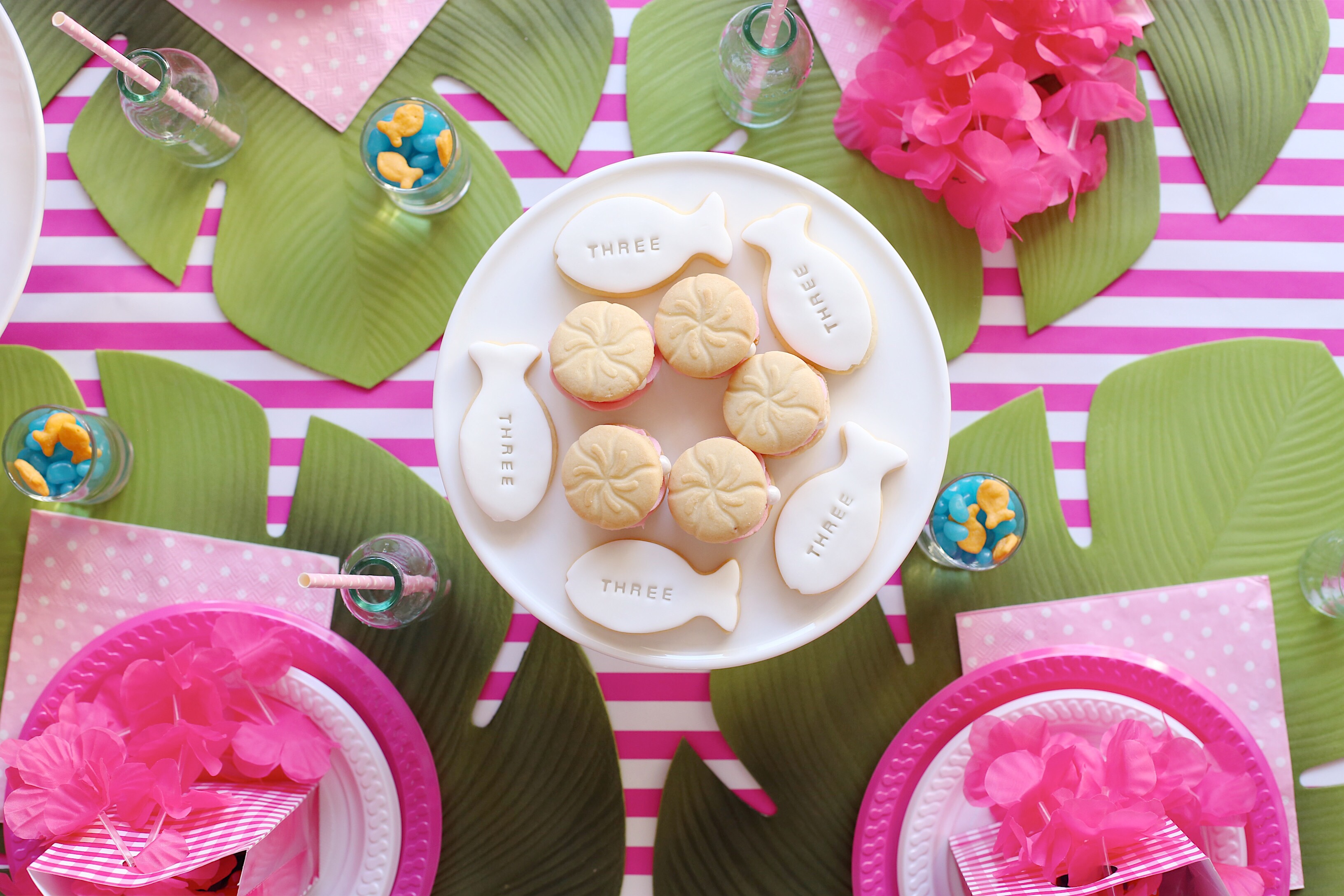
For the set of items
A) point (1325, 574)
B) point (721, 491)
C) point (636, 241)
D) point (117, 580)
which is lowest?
point (1325, 574)

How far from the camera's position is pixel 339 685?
1.22m

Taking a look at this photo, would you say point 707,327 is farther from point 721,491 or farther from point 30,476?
point 30,476

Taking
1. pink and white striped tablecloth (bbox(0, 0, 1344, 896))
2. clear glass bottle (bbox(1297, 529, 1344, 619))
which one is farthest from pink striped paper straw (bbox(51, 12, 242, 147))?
clear glass bottle (bbox(1297, 529, 1344, 619))

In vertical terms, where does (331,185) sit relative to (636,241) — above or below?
above

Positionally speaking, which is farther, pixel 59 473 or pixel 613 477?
pixel 59 473

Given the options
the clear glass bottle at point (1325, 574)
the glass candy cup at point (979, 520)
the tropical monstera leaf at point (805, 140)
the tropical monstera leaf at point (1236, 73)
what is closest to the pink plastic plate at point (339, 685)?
the glass candy cup at point (979, 520)

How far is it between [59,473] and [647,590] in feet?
3.11

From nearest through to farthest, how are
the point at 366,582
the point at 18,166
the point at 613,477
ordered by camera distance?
the point at 18,166
the point at 613,477
the point at 366,582

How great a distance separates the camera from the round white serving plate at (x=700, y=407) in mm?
950

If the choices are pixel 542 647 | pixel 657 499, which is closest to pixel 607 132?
pixel 657 499

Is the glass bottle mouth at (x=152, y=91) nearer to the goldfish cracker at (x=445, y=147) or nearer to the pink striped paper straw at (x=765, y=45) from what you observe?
the goldfish cracker at (x=445, y=147)

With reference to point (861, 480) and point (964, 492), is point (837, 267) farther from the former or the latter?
point (964, 492)

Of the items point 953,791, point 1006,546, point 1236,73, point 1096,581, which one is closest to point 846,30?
point 1236,73

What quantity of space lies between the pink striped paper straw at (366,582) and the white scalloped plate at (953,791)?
78 centimetres
